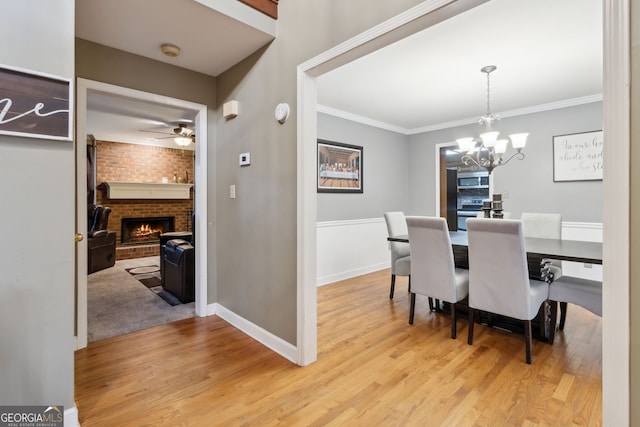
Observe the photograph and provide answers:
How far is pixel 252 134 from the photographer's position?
2564 mm

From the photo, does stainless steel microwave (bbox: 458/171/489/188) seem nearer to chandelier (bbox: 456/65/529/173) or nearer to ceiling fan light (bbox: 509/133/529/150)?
chandelier (bbox: 456/65/529/173)

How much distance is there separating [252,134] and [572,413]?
2708mm

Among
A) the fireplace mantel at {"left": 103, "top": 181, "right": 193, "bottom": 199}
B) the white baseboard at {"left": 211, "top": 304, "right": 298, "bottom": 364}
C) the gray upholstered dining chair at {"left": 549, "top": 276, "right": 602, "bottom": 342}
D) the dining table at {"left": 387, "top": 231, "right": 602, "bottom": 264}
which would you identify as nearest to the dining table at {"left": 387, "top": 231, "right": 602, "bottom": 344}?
the dining table at {"left": 387, "top": 231, "right": 602, "bottom": 264}

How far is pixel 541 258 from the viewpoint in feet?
7.64

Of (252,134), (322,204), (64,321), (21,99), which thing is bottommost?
(64,321)

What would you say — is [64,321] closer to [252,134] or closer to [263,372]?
[263,372]

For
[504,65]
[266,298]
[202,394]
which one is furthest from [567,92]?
[202,394]

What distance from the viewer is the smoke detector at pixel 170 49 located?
8.02ft

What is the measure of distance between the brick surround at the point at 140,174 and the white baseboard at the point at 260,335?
14.3ft

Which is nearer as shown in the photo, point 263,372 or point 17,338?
point 17,338

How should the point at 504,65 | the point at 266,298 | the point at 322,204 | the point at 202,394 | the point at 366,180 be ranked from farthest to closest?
1. the point at 366,180
2. the point at 322,204
3. the point at 504,65
4. the point at 266,298
5. the point at 202,394

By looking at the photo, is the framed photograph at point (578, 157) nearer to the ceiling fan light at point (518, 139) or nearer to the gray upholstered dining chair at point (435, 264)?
the ceiling fan light at point (518, 139)

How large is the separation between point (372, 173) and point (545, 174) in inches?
92.4

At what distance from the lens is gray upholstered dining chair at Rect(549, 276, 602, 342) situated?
2166 mm
